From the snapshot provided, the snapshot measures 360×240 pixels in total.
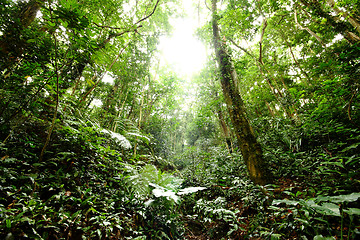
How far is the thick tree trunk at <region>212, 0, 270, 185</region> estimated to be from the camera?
2916 millimetres

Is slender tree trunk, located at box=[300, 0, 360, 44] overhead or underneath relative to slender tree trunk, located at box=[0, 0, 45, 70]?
overhead

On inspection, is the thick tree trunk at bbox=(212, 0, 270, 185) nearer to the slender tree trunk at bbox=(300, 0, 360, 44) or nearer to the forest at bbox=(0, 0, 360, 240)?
the forest at bbox=(0, 0, 360, 240)

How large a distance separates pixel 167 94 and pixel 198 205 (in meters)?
5.69

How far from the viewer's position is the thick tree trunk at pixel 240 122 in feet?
9.57

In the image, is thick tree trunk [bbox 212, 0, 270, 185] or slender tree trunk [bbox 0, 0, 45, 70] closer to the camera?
slender tree trunk [bbox 0, 0, 45, 70]

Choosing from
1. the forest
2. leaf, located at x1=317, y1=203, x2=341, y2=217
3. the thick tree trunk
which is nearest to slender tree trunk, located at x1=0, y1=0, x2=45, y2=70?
the forest

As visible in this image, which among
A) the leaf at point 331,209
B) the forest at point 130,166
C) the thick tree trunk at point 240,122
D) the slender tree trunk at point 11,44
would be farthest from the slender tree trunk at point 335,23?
the slender tree trunk at point 11,44

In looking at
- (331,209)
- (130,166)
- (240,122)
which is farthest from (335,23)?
(130,166)

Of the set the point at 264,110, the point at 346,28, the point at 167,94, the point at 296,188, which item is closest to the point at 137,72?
the point at 167,94

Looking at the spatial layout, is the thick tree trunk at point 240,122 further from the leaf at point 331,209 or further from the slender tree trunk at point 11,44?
the slender tree trunk at point 11,44

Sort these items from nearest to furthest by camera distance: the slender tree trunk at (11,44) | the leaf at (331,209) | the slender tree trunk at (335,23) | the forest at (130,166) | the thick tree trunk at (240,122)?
1. the leaf at (331,209)
2. the forest at (130,166)
3. the slender tree trunk at (11,44)
4. the thick tree trunk at (240,122)
5. the slender tree trunk at (335,23)

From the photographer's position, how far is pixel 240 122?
3453 mm

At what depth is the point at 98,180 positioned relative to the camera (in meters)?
2.62

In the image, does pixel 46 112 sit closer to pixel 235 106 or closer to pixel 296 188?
pixel 235 106
